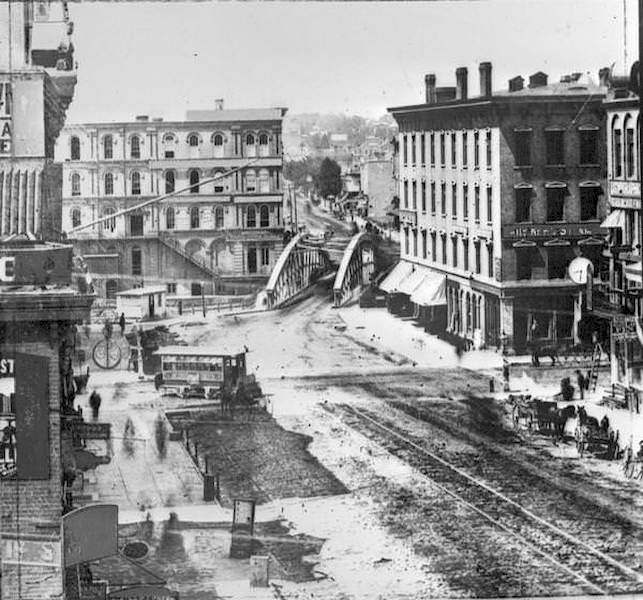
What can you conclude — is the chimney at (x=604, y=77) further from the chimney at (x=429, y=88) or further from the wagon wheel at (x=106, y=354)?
the wagon wheel at (x=106, y=354)

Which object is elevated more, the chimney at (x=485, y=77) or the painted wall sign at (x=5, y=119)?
the chimney at (x=485, y=77)

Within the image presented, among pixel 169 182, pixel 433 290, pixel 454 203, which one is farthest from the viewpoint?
pixel 433 290

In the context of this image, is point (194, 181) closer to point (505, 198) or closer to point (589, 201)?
point (505, 198)

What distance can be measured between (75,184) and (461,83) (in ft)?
16.6

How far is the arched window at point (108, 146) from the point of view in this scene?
14.6 meters

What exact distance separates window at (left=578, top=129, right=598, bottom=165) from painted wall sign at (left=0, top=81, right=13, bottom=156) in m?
7.03

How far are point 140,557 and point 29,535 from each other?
1.63 metres

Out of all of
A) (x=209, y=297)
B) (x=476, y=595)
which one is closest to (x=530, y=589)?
(x=476, y=595)

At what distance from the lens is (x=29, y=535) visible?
12750mm

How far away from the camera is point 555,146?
15234 millimetres

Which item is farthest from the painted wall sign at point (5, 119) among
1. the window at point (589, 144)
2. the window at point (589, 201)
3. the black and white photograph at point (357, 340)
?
the window at point (589, 201)

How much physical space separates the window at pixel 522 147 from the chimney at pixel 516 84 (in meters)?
0.57

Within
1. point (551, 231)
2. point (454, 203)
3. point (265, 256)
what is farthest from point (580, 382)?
point (265, 256)

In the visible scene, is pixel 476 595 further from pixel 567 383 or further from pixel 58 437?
pixel 58 437
